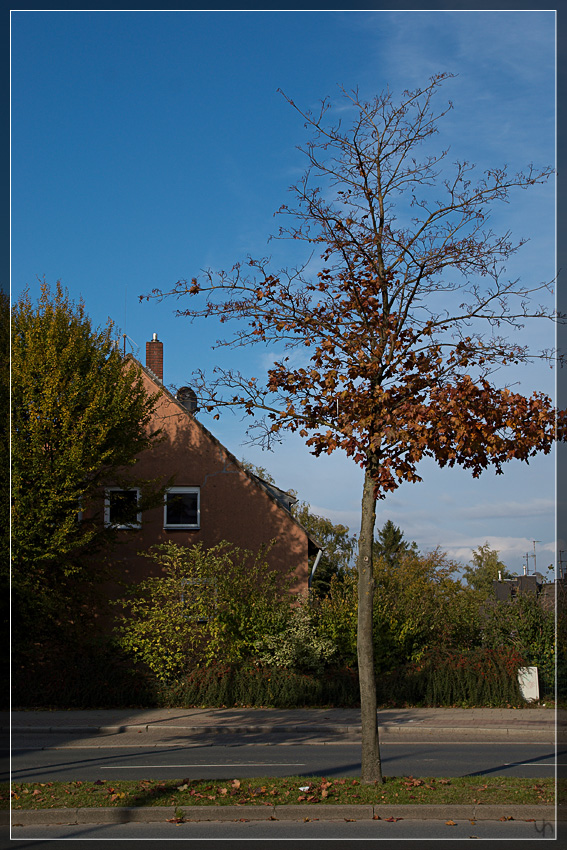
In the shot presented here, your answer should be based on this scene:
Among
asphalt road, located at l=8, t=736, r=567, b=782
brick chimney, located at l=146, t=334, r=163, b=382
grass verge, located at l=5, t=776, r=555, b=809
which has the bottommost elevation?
asphalt road, located at l=8, t=736, r=567, b=782

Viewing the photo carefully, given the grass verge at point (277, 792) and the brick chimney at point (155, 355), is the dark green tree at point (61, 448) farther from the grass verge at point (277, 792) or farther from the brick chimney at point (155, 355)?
the grass verge at point (277, 792)

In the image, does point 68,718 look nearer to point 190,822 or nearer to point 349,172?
point 190,822

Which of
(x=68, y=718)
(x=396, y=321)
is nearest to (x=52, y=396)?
(x=68, y=718)

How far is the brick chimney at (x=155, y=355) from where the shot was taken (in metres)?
32.2

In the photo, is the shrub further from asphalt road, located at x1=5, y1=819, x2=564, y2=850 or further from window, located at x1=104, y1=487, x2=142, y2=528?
asphalt road, located at x1=5, y1=819, x2=564, y2=850

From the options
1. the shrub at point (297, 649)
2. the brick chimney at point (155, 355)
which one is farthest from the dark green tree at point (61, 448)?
the brick chimney at point (155, 355)

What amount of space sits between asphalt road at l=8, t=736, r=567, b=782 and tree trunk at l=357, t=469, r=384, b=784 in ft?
5.74

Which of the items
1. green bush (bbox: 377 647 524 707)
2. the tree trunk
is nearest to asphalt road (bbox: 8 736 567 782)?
the tree trunk

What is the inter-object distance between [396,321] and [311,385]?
125cm

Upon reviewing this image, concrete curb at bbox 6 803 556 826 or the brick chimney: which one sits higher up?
the brick chimney

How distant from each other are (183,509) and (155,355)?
8.03 metres

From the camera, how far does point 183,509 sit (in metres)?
26.8

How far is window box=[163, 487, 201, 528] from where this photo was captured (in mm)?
26531

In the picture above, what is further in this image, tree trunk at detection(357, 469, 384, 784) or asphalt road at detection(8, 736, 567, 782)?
asphalt road at detection(8, 736, 567, 782)
